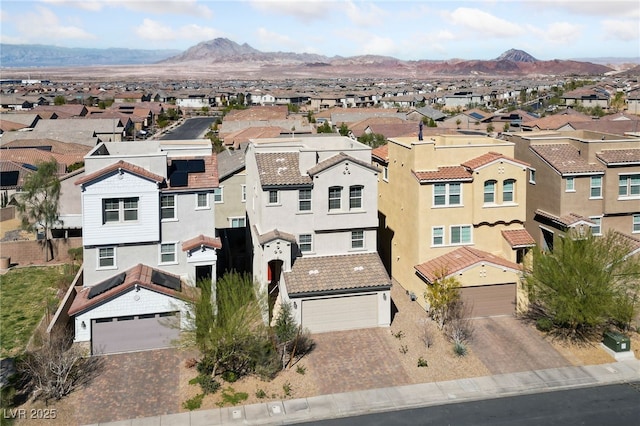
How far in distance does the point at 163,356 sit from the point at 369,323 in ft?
33.7

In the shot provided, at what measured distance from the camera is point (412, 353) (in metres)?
27.4

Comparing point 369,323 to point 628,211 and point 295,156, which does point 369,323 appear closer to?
point 295,156

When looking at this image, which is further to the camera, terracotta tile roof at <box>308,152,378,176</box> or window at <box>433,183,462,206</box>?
window at <box>433,183,462,206</box>

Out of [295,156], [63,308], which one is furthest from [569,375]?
[63,308]

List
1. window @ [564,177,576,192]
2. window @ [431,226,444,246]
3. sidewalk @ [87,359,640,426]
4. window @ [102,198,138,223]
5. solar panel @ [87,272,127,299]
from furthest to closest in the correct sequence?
window @ [564,177,576,192] < window @ [431,226,444,246] < window @ [102,198,138,223] < solar panel @ [87,272,127,299] < sidewalk @ [87,359,640,426]

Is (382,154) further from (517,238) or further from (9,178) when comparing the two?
(9,178)

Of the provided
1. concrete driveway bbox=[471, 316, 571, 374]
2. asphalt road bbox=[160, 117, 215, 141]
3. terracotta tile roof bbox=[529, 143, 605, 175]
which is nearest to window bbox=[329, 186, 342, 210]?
concrete driveway bbox=[471, 316, 571, 374]

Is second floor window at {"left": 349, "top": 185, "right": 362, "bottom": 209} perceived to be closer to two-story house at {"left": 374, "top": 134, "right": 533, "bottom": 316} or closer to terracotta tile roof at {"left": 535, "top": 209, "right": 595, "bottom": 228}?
two-story house at {"left": 374, "top": 134, "right": 533, "bottom": 316}

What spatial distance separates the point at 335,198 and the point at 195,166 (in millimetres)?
7678

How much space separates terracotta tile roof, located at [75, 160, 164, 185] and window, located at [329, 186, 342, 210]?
8.75 m

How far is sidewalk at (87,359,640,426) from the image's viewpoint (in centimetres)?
2228

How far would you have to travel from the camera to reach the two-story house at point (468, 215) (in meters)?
31.3

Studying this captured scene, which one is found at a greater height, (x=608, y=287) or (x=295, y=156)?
(x=295, y=156)

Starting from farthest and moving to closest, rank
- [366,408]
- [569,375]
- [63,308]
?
[63,308]
[569,375]
[366,408]
